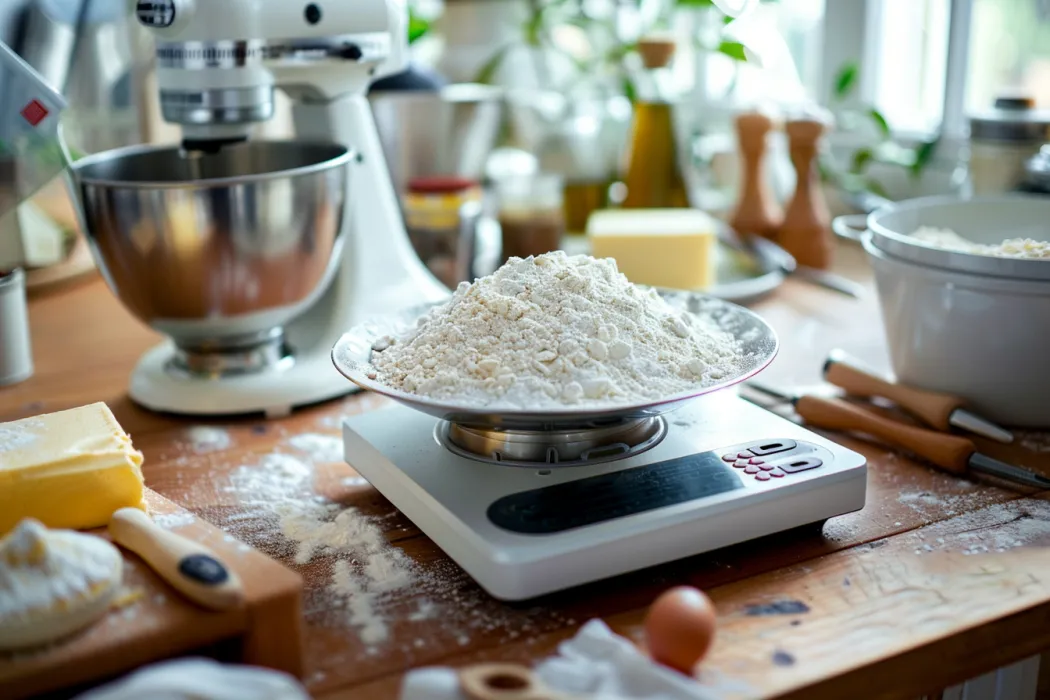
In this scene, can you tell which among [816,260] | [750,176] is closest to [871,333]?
[816,260]

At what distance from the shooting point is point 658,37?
4.79ft

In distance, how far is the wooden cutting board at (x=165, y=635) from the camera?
511mm

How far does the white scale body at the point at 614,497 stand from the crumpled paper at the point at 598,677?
6cm

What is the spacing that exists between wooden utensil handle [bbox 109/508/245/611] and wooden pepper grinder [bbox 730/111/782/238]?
103 cm

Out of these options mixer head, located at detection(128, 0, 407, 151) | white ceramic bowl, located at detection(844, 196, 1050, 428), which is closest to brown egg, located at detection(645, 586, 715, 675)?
white ceramic bowl, located at detection(844, 196, 1050, 428)

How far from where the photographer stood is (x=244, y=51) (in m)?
0.89

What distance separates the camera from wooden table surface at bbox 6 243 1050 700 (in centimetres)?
57

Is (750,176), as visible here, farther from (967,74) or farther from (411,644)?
(411,644)

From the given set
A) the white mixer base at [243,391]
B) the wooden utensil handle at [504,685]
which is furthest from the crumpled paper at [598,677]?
the white mixer base at [243,391]

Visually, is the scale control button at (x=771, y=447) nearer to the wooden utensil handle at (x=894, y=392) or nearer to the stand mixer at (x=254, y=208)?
the wooden utensil handle at (x=894, y=392)

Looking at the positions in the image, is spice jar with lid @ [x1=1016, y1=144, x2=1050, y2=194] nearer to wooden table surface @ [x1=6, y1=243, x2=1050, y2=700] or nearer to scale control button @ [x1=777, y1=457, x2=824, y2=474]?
wooden table surface @ [x1=6, y1=243, x2=1050, y2=700]

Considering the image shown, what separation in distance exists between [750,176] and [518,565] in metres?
1.00

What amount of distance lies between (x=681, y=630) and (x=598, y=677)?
0.16ft

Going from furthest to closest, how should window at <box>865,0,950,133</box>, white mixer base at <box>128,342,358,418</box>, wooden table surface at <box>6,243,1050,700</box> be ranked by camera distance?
window at <box>865,0,950,133</box>
white mixer base at <box>128,342,358,418</box>
wooden table surface at <box>6,243,1050,700</box>
